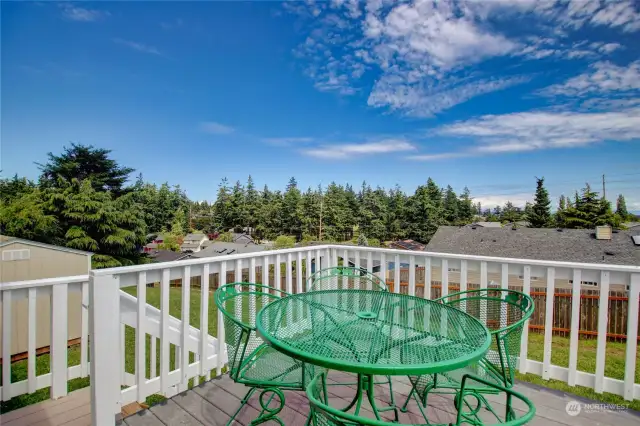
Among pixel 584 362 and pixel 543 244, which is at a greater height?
pixel 543 244

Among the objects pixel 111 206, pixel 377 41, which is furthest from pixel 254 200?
pixel 377 41

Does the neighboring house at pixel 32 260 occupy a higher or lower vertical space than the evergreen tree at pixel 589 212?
lower

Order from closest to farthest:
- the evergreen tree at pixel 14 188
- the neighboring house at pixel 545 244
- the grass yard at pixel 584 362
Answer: the grass yard at pixel 584 362
the neighboring house at pixel 545 244
the evergreen tree at pixel 14 188

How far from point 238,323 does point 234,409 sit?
86 cm

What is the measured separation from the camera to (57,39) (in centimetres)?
1281

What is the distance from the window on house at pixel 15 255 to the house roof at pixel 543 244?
17753 millimetres

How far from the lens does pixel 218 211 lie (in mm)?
46969

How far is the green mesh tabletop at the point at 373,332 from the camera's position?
1174 mm

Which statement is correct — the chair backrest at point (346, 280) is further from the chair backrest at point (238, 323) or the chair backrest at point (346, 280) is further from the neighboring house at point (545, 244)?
the neighboring house at point (545, 244)

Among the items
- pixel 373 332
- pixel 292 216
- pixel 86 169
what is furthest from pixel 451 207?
pixel 373 332

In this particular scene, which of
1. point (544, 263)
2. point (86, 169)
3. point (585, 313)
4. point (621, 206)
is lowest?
point (585, 313)

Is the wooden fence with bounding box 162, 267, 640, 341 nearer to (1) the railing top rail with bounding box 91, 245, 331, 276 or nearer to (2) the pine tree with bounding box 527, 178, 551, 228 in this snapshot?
(1) the railing top rail with bounding box 91, 245, 331, 276

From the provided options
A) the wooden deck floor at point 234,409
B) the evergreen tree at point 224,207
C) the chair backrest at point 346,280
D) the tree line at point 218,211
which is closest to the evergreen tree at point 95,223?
the tree line at point 218,211

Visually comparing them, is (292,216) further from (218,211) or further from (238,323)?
(238,323)
